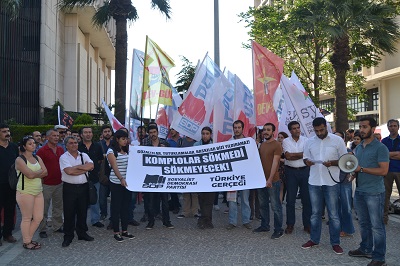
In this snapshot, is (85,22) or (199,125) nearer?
(199,125)

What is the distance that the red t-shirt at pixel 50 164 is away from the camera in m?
7.54

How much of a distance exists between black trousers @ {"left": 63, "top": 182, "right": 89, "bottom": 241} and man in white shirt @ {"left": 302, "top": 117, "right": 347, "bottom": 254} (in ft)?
11.8

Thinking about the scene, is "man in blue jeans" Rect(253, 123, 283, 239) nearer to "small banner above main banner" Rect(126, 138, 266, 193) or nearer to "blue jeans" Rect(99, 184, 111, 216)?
"small banner above main banner" Rect(126, 138, 266, 193)

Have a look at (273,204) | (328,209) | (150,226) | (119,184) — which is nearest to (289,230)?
(273,204)

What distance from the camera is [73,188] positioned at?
7176 millimetres

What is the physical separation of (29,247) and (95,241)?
104 centimetres

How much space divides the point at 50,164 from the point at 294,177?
422cm

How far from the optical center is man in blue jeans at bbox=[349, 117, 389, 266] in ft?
18.4

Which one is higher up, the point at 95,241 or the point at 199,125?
the point at 199,125

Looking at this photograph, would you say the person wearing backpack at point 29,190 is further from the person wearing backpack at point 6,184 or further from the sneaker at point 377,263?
the sneaker at point 377,263

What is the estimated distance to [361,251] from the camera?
614 cm

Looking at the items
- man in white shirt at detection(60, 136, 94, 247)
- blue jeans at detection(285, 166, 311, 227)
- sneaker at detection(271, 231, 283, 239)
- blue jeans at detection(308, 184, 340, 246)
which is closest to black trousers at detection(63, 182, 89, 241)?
man in white shirt at detection(60, 136, 94, 247)

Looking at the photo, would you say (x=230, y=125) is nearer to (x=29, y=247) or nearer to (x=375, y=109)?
(x=29, y=247)

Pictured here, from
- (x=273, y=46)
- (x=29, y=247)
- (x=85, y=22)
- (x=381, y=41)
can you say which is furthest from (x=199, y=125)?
(x=85, y=22)
